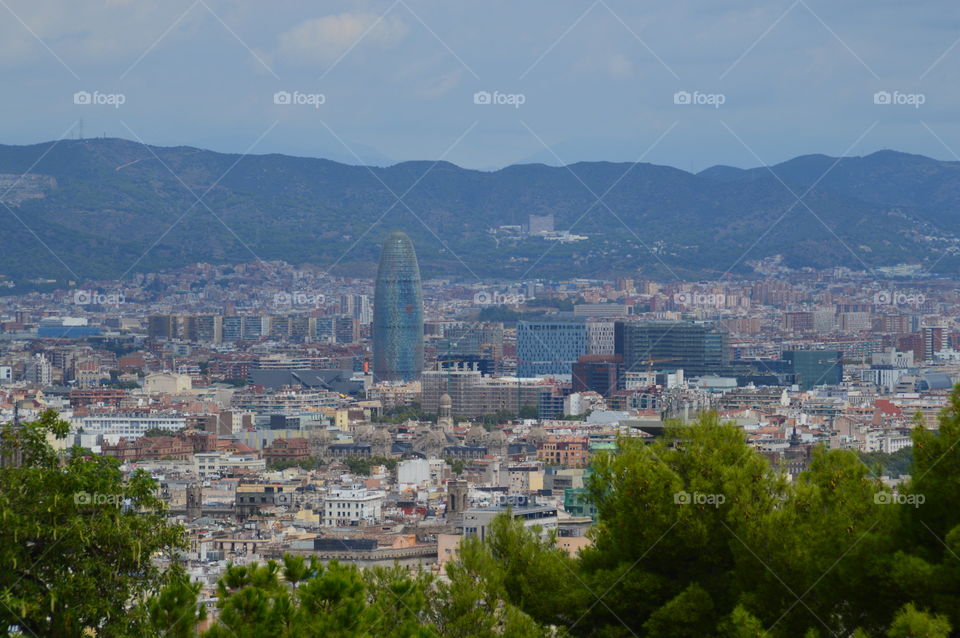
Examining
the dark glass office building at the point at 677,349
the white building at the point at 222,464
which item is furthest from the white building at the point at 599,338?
the white building at the point at 222,464

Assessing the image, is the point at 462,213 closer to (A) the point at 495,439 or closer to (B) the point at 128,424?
(B) the point at 128,424

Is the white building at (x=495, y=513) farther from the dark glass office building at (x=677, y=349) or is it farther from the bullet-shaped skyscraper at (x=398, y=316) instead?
the bullet-shaped skyscraper at (x=398, y=316)

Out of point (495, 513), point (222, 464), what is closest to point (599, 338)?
point (222, 464)

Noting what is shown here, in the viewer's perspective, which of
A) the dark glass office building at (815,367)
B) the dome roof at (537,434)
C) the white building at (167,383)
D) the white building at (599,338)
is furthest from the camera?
the white building at (599,338)

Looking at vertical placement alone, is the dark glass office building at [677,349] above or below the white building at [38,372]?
above

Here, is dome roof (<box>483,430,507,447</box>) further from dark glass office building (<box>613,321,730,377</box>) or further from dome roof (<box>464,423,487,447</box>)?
dark glass office building (<box>613,321,730,377</box>)

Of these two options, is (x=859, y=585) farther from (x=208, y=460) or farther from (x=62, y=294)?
(x=62, y=294)

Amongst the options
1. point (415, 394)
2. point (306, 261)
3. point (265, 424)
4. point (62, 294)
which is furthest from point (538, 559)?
point (306, 261)
